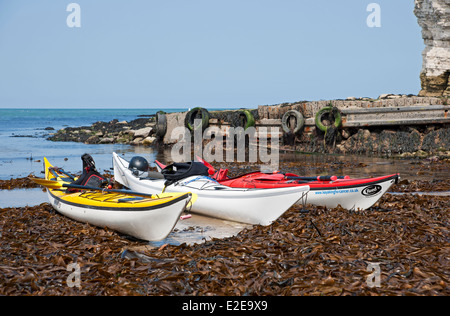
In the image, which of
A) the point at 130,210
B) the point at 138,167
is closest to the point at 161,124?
the point at 138,167

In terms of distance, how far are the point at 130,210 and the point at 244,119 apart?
18286mm

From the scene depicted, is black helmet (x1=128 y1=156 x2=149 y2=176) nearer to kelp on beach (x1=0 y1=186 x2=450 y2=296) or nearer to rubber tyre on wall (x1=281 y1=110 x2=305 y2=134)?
kelp on beach (x1=0 y1=186 x2=450 y2=296)

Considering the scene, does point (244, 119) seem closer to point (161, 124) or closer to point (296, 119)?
point (296, 119)

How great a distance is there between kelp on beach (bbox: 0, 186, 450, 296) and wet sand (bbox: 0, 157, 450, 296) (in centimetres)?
1

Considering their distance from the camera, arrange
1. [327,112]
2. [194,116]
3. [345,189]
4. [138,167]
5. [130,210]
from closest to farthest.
Result: [130,210]
[345,189]
[138,167]
[327,112]
[194,116]

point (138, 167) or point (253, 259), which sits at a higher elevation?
point (138, 167)

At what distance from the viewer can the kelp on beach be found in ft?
18.9

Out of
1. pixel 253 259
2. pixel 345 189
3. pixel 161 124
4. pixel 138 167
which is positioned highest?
pixel 161 124

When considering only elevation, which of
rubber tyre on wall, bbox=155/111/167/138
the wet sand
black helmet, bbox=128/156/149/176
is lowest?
the wet sand

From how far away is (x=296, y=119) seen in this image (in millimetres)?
24391

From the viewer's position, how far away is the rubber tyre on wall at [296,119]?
79.3ft

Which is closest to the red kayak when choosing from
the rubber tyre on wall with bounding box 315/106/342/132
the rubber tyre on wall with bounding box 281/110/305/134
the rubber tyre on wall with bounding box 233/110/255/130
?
the rubber tyre on wall with bounding box 315/106/342/132

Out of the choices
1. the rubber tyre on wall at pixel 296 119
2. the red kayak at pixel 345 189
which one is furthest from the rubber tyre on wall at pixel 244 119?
the red kayak at pixel 345 189
